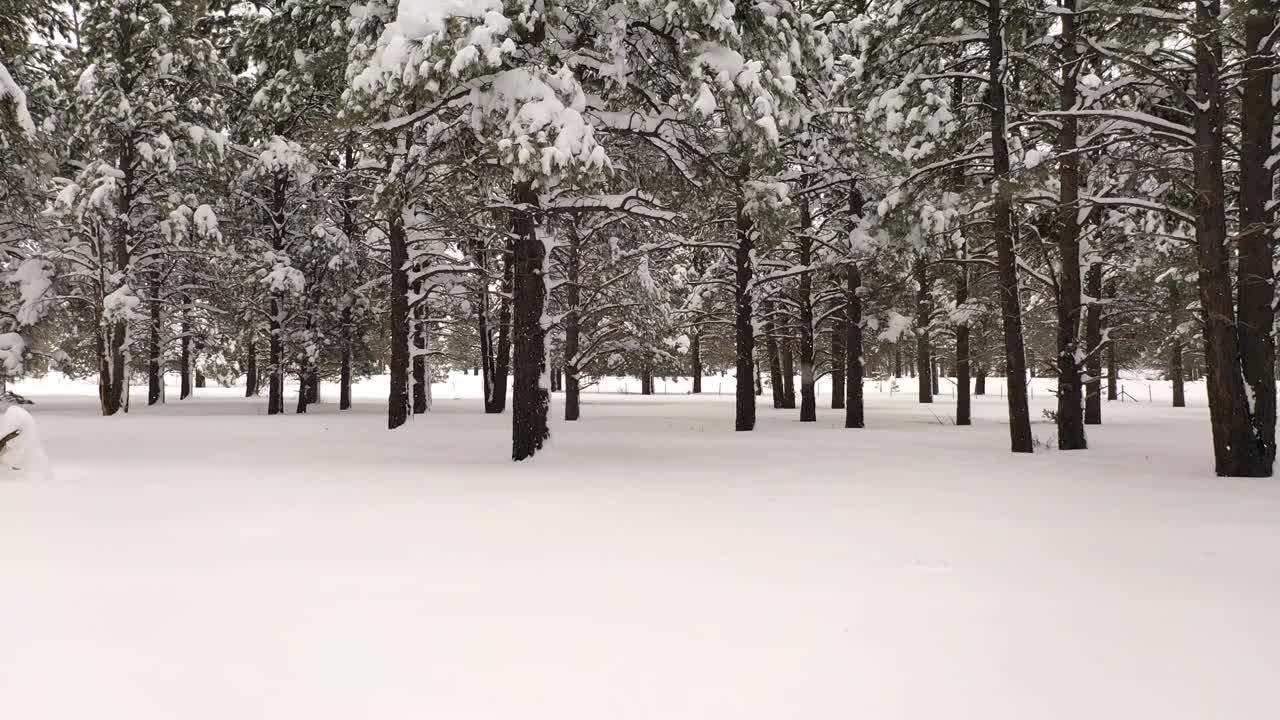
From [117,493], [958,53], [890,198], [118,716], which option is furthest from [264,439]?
[958,53]

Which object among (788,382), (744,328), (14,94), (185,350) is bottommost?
(788,382)

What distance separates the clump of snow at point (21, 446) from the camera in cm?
1030

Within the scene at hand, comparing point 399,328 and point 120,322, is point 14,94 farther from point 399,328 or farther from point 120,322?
point 120,322

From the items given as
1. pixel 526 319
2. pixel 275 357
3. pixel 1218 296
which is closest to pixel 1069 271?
pixel 1218 296

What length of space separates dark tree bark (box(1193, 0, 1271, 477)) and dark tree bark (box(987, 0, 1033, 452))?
3267 millimetres

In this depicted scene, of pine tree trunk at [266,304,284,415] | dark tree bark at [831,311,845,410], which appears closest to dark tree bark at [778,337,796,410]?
dark tree bark at [831,311,845,410]

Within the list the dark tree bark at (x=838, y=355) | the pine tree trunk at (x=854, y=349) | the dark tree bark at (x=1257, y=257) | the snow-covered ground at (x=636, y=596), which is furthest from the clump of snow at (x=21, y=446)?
the dark tree bark at (x=838, y=355)

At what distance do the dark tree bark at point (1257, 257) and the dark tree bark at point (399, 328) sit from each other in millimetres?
15549

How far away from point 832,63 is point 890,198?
580 cm

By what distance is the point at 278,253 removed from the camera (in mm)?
26250

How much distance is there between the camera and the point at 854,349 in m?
21.8

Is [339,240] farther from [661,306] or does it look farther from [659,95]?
[659,95]

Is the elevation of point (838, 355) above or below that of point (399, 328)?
below

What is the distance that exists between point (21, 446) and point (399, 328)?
9989 mm
